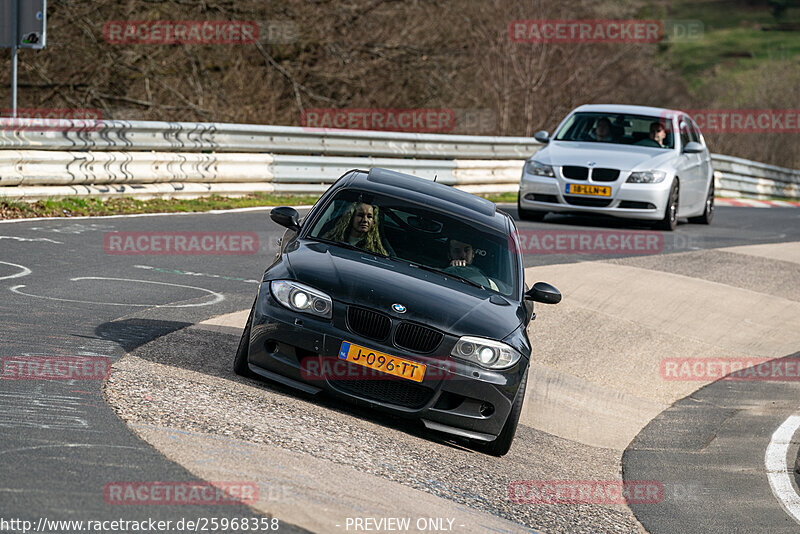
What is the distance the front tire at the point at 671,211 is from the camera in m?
17.1

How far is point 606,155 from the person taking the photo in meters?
16.8

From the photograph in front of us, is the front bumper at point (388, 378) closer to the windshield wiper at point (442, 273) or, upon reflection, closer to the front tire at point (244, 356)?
the front tire at point (244, 356)

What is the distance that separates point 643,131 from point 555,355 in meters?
8.17

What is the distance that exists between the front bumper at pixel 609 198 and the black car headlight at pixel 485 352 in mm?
9993

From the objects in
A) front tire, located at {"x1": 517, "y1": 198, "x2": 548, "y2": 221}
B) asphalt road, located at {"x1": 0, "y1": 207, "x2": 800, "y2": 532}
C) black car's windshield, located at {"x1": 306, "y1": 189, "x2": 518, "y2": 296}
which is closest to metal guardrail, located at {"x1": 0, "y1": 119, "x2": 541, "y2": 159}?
asphalt road, located at {"x1": 0, "y1": 207, "x2": 800, "y2": 532}

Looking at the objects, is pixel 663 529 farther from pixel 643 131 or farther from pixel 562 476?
pixel 643 131

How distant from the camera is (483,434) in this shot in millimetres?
6961

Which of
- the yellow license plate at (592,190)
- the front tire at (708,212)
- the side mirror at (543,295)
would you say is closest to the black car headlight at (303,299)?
the side mirror at (543,295)

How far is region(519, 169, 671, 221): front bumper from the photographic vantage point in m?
16.6

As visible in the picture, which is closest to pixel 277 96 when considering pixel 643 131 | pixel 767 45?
pixel 643 131

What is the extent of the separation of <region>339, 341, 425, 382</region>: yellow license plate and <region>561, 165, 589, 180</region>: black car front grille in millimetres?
10352

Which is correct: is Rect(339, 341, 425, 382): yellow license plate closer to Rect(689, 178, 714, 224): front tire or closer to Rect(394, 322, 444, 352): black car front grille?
Rect(394, 322, 444, 352): black car front grille

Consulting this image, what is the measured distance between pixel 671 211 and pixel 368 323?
37.2 ft

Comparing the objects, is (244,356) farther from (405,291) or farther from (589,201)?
(589,201)
